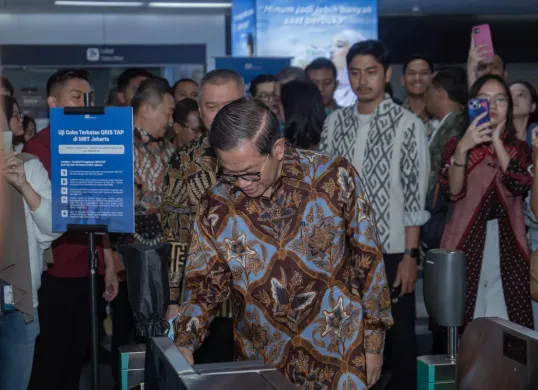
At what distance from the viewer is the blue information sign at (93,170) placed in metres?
3.40

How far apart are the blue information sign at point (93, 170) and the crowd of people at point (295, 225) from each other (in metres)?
0.13

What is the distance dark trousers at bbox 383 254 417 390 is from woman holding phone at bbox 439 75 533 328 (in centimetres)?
28

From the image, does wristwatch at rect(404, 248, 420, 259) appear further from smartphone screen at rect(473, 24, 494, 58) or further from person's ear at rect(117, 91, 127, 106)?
person's ear at rect(117, 91, 127, 106)

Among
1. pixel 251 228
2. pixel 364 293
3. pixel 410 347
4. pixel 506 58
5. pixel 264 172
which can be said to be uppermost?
pixel 506 58

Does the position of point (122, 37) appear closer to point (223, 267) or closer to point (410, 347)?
point (410, 347)

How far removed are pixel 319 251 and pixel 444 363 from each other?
18.8 inches

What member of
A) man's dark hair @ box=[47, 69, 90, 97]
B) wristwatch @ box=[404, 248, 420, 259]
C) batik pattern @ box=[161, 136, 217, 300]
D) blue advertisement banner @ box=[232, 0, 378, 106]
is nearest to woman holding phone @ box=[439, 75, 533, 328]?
wristwatch @ box=[404, 248, 420, 259]

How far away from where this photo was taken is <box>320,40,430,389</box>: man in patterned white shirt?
12.8 feet

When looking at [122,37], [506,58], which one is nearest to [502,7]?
[506,58]

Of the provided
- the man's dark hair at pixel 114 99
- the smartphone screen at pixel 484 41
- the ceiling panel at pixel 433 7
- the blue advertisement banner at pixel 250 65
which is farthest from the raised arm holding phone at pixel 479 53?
the ceiling panel at pixel 433 7

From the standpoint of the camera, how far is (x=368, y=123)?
13.2 ft

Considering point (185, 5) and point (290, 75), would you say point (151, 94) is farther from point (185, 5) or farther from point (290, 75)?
point (185, 5)

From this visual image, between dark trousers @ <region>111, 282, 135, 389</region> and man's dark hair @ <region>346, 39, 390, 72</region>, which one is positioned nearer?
man's dark hair @ <region>346, 39, 390, 72</region>

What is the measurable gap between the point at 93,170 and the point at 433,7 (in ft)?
39.6
